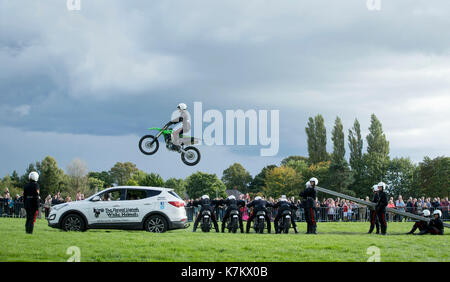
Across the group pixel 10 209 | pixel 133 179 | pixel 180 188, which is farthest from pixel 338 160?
pixel 10 209

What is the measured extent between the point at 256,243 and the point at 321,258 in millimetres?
2976

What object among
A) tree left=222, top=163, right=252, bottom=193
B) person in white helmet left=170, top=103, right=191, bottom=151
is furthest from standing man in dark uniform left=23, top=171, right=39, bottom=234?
tree left=222, top=163, right=252, bottom=193

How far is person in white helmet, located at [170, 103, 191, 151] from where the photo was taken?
14.7m

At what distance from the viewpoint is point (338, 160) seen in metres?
72.4

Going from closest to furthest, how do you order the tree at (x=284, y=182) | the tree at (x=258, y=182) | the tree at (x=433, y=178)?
1. the tree at (x=433, y=178)
2. the tree at (x=284, y=182)
3. the tree at (x=258, y=182)

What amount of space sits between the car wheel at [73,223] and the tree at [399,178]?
6099 centimetres

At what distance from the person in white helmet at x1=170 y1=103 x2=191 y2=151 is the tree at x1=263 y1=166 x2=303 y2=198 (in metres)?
57.0

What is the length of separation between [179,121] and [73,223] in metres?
5.89

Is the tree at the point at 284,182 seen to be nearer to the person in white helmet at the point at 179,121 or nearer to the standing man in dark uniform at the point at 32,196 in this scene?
the person in white helmet at the point at 179,121

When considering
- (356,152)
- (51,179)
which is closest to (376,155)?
(356,152)

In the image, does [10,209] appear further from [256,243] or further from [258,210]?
[256,243]

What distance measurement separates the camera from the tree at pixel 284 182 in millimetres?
73000

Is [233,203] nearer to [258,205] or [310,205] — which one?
[258,205]

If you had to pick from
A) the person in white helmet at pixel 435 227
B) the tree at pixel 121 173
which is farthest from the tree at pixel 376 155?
the person in white helmet at pixel 435 227
